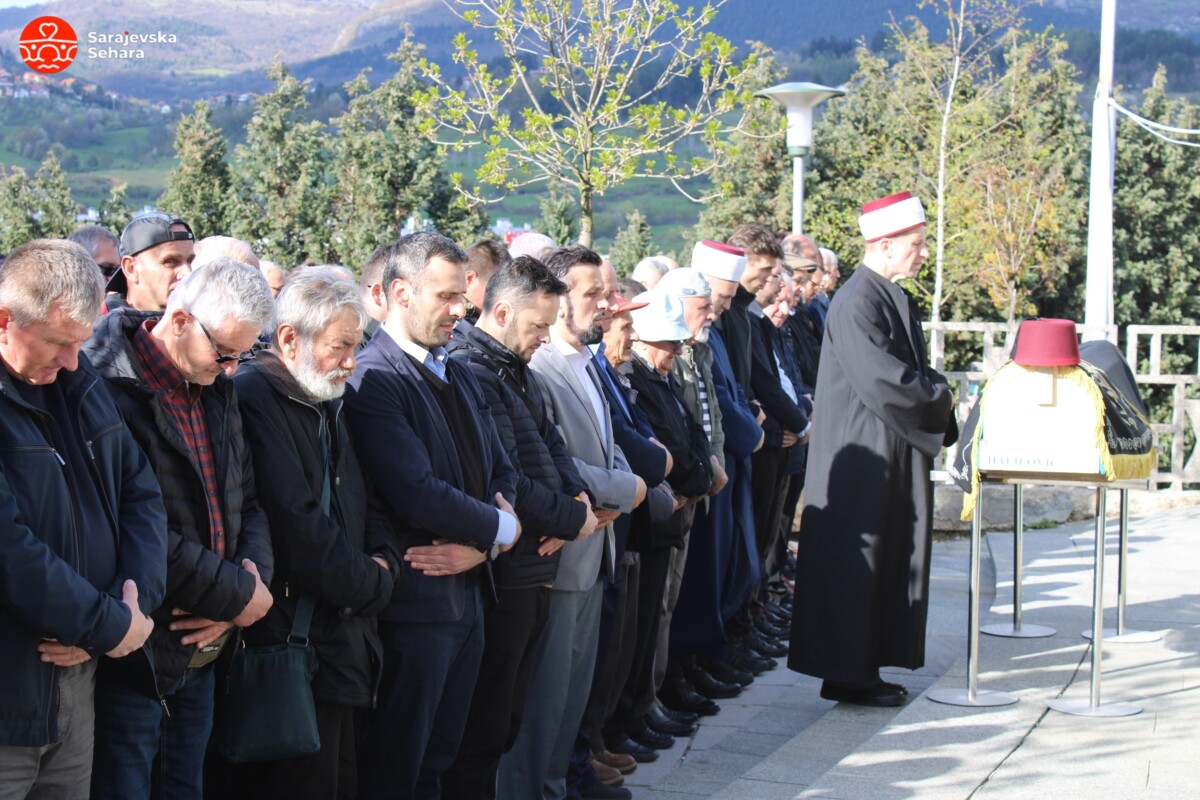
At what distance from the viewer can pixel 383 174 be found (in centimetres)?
3083

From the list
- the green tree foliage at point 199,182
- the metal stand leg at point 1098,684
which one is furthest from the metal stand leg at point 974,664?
the green tree foliage at point 199,182

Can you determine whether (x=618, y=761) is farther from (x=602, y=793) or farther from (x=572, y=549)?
(x=572, y=549)

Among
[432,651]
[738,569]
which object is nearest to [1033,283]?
[738,569]

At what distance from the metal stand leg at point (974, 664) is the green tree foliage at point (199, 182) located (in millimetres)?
28410

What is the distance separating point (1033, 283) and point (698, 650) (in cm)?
3261

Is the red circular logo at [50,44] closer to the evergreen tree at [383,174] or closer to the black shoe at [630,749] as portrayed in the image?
the black shoe at [630,749]

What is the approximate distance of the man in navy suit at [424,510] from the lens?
4184 mm

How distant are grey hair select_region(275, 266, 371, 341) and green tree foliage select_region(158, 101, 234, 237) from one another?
2937cm

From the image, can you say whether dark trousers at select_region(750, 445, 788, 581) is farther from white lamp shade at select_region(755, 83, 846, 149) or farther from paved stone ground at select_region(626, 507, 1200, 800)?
white lamp shade at select_region(755, 83, 846, 149)

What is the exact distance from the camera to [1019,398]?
5.92 meters

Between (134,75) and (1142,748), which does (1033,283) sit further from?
(134,75)

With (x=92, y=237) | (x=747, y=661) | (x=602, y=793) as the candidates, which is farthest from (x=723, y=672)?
(x=92, y=237)

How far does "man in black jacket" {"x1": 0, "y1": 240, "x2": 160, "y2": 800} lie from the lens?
120 inches

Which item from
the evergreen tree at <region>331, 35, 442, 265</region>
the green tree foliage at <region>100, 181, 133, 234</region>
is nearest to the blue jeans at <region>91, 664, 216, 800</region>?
the evergreen tree at <region>331, 35, 442, 265</region>
